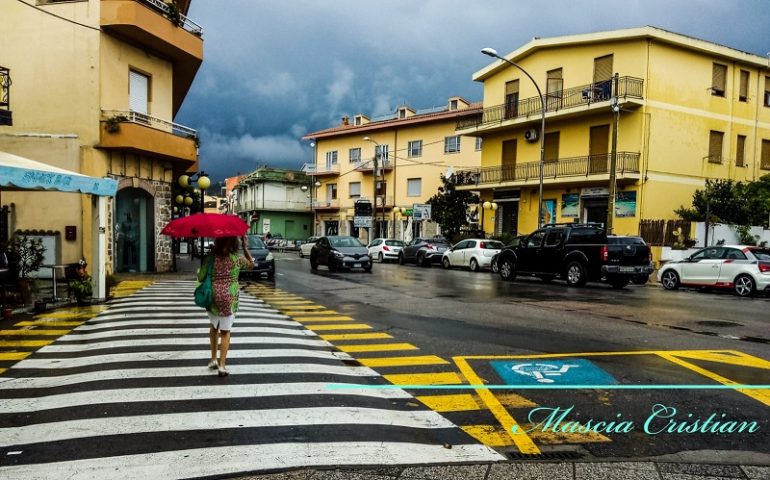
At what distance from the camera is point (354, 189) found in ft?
173

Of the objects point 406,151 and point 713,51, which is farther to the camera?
point 406,151

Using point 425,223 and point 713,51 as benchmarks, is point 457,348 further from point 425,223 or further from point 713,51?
point 425,223

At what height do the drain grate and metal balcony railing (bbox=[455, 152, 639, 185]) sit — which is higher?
metal balcony railing (bbox=[455, 152, 639, 185])

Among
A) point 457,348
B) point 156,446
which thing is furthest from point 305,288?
point 156,446

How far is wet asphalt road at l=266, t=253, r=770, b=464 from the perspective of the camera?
4.59m

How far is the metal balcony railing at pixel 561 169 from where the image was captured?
2688cm

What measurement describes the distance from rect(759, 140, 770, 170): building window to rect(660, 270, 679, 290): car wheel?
1754 cm

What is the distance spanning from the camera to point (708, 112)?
28.8m

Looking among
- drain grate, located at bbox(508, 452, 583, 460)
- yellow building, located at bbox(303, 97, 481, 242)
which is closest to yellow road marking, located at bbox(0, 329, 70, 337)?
drain grate, located at bbox(508, 452, 583, 460)

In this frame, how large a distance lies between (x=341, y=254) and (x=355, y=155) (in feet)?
98.6

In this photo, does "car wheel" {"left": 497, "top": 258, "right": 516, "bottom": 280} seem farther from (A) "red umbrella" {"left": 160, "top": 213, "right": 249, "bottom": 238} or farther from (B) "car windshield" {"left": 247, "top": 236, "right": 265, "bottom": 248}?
(A) "red umbrella" {"left": 160, "top": 213, "right": 249, "bottom": 238}

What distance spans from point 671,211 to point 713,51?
858cm

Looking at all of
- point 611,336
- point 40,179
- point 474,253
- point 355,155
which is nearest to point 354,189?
point 355,155

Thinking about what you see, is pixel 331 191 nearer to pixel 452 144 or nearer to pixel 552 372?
pixel 452 144
